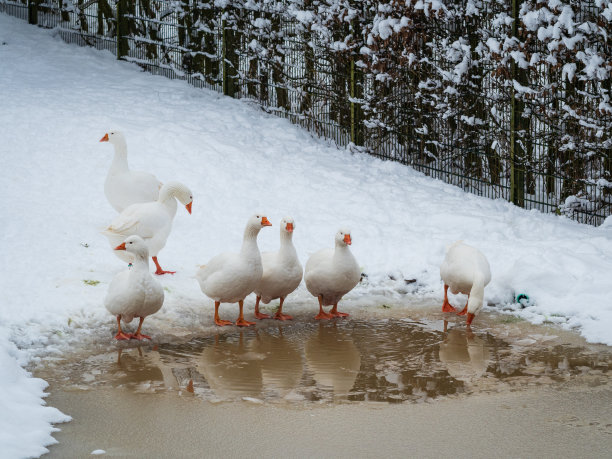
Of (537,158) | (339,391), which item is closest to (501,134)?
(537,158)

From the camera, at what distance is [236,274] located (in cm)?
820

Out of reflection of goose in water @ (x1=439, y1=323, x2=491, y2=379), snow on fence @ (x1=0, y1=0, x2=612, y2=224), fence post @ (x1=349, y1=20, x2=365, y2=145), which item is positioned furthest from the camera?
fence post @ (x1=349, y1=20, x2=365, y2=145)

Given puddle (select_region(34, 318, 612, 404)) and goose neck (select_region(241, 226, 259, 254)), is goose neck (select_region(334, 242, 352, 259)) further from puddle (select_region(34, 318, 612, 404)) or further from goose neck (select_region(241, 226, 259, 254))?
goose neck (select_region(241, 226, 259, 254))

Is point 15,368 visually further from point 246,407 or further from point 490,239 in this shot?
point 490,239

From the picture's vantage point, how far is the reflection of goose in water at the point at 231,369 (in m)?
6.91

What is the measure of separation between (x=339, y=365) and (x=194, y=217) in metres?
4.27

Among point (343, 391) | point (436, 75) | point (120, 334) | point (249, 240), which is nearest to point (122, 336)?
point (120, 334)

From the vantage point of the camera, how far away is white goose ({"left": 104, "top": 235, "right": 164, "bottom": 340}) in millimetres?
7746

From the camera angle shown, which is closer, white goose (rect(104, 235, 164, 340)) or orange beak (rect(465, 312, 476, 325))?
white goose (rect(104, 235, 164, 340))

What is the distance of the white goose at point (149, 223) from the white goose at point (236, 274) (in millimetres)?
988

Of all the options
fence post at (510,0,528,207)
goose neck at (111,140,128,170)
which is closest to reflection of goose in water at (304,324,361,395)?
goose neck at (111,140,128,170)

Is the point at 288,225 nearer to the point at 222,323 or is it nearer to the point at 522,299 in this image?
the point at 222,323

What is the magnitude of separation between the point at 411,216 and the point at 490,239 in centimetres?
122

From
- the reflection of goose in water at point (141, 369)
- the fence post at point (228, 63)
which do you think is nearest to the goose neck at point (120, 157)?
the reflection of goose in water at point (141, 369)
